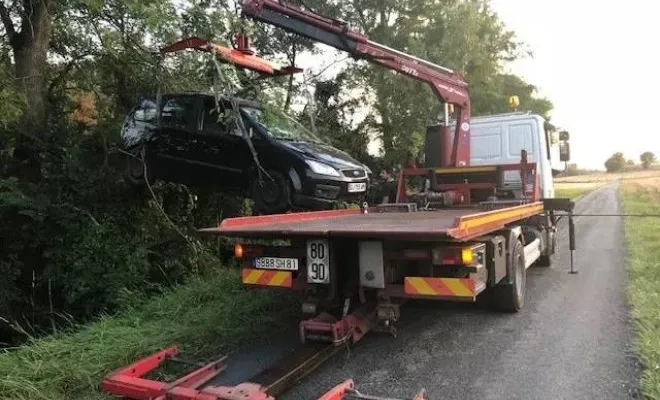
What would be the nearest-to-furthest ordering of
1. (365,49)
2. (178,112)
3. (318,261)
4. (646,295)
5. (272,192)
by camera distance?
(318,261), (646,295), (272,192), (365,49), (178,112)

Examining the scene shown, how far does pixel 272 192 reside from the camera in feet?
26.0

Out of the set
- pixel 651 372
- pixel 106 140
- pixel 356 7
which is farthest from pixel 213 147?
pixel 356 7

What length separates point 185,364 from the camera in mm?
4723

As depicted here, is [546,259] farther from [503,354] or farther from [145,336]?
[145,336]

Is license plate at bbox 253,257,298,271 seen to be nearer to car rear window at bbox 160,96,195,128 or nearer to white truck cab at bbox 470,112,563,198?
car rear window at bbox 160,96,195,128

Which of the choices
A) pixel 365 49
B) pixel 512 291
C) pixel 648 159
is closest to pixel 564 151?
pixel 365 49

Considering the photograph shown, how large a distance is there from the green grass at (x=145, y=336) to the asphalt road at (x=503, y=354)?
794 millimetres

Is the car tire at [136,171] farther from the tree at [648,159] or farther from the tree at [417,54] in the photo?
the tree at [648,159]

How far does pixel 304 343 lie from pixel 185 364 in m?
0.98

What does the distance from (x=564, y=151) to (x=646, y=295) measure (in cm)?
435

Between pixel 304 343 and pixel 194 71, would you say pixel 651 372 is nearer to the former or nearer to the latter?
pixel 304 343

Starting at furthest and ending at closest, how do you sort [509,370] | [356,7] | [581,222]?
[356,7]
[581,222]
[509,370]

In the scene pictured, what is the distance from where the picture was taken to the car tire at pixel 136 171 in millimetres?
9021

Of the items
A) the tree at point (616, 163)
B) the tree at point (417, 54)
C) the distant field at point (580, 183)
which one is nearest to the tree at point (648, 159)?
the tree at point (616, 163)
